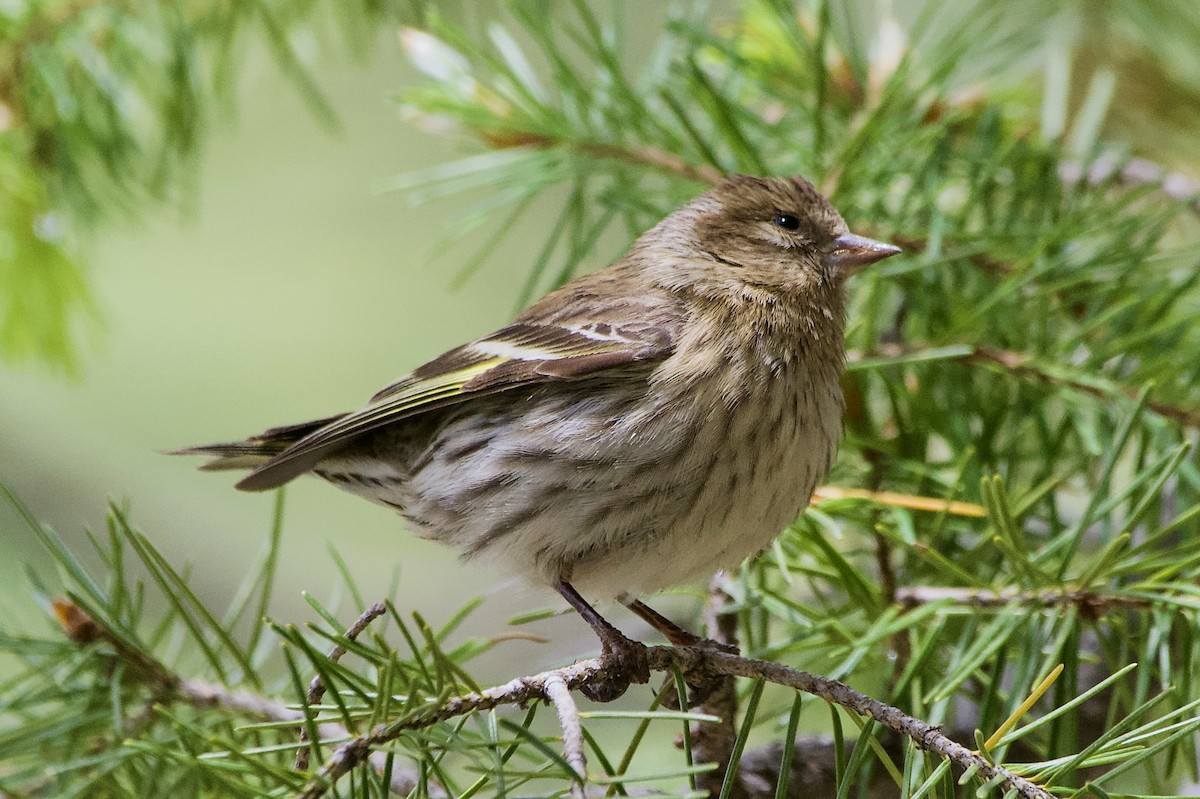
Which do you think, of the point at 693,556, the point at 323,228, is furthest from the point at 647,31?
the point at 693,556

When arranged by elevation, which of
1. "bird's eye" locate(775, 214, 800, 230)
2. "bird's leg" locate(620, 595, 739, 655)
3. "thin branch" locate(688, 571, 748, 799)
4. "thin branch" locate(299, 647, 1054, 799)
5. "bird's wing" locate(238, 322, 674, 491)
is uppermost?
"bird's eye" locate(775, 214, 800, 230)

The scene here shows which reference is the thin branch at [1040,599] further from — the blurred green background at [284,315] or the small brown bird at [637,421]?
the blurred green background at [284,315]

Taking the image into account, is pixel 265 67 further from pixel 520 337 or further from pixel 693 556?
pixel 693 556

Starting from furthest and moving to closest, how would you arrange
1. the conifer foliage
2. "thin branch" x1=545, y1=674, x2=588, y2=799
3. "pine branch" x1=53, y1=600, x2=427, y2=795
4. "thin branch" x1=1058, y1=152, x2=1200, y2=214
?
"thin branch" x1=1058, y1=152, x2=1200, y2=214 → "pine branch" x1=53, y1=600, x2=427, y2=795 → the conifer foliage → "thin branch" x1=545, y1=674, x2=588, y2=799

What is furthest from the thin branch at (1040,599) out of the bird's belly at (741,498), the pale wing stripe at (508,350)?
the pale wing stripe at (508,350)

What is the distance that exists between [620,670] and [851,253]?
2.58 feet

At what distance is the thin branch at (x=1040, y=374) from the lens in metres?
1.77

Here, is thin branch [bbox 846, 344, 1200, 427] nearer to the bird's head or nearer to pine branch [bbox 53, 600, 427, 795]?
the bird's head

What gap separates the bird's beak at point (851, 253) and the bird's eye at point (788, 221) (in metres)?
0.07

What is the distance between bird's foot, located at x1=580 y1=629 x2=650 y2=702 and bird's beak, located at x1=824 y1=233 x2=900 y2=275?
2.37 feet

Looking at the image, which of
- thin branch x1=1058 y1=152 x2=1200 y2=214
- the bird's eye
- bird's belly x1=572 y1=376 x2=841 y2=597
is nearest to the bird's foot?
bird's belly x1=572 y1=376 x2=841 y2=597

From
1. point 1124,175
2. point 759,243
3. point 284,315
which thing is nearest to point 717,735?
point 759,243

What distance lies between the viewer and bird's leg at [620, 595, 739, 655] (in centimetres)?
148

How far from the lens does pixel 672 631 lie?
66.3 inches
